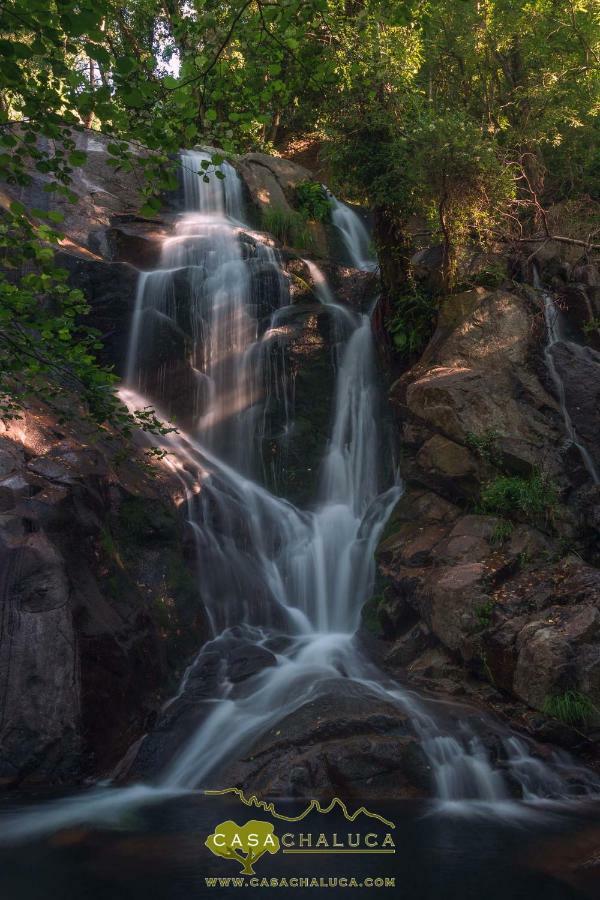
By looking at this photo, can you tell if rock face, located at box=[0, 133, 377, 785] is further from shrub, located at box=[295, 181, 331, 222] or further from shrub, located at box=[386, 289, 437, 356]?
shrub, located at box=[295, 181, 331, 222]

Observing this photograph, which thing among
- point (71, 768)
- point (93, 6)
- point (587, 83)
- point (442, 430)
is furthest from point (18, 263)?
point (587, 83)

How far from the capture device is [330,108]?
12.6 m

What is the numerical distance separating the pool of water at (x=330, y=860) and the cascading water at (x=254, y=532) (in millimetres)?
470

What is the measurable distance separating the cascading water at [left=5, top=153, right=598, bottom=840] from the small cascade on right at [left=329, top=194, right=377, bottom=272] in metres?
3.17

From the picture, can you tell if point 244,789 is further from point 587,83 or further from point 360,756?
point 587,83

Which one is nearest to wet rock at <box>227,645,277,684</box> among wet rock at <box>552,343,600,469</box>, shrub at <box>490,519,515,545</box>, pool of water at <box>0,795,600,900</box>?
pool of water at <box>0,795,600,900</box>

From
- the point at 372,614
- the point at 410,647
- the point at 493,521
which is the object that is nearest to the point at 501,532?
the point at 493,521

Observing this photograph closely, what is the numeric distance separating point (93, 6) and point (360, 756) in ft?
19.4

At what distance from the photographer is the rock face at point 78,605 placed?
645 centimetres

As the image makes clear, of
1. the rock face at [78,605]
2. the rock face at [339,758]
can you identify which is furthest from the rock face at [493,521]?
the rock face at [78,605]

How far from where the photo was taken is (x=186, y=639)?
8.51m

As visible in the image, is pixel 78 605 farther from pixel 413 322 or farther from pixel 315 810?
pixel 413 322

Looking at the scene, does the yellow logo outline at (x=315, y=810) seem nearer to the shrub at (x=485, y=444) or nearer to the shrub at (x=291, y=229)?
the shrub at (x=485, y=444)

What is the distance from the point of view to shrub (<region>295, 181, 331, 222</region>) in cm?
1775
